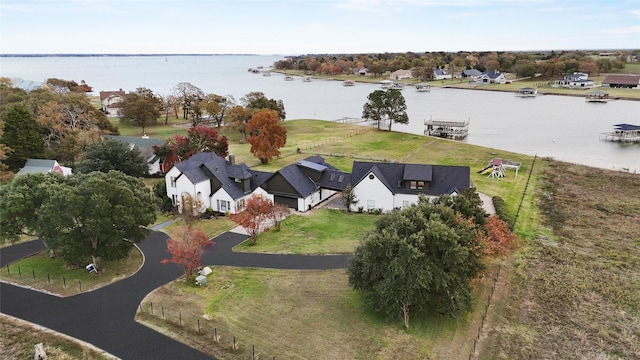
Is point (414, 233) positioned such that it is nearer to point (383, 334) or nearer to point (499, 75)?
point (383, 334)

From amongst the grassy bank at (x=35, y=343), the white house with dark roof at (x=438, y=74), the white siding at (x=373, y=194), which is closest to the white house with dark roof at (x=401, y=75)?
the white house with dark roof at (x=438, y=74)

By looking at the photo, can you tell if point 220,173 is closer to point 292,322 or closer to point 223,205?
point 223,205

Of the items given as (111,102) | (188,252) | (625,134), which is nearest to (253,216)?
(188,252)

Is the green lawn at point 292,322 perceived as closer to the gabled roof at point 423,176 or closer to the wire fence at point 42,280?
the wire fence at point 42,280

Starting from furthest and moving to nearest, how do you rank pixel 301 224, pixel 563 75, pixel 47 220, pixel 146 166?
pixel 563 75, pixel 146 166, pixel 301 224, pixel 47 220

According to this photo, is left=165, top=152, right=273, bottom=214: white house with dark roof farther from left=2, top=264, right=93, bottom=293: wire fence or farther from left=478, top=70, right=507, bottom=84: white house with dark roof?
left=478, top=70, right=507, bottom=84: white house with dark roof

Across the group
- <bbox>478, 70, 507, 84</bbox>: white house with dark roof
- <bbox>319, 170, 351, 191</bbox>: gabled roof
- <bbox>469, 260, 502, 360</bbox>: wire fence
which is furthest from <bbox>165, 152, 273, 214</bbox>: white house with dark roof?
<bbox>478, 70, 507, 84</bbox>: white house with dark roof

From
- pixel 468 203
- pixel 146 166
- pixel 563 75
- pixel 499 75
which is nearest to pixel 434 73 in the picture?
pixel 499 75
